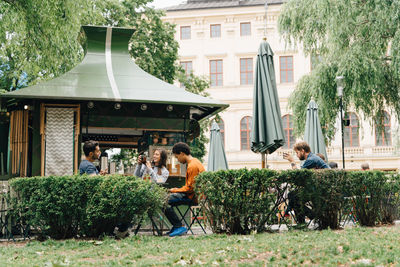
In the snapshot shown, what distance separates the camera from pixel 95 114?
470 inches

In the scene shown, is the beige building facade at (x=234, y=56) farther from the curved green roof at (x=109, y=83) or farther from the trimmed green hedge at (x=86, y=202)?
the trimmed green hedge at (x=86, y=202)

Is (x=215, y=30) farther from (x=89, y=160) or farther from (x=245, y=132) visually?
(x=89, y=160)

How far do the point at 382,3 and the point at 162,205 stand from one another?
42.5 ft

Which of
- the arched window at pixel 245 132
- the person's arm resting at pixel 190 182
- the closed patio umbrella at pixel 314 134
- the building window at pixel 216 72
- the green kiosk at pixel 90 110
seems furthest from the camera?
the building window at pixel 216 72

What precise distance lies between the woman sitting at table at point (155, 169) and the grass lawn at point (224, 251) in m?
2.08

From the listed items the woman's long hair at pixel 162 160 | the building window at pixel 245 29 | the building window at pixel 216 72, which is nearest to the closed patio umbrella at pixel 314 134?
the woman's long hair at pixel 162 160

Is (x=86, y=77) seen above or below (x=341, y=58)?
below

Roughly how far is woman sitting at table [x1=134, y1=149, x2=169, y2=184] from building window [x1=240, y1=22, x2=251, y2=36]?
3164 cm

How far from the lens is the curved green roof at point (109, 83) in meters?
11.0

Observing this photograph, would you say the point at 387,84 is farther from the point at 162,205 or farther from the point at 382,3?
the point at 162,205

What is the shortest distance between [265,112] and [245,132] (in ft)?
93.8

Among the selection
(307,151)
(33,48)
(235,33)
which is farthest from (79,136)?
(235,33)

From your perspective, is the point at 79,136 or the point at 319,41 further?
the point at 319,41

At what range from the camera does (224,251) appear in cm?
628
